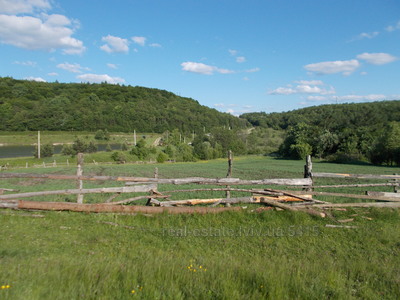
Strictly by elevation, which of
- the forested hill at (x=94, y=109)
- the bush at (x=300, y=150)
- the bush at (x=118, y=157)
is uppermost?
the forested hill at (x=94, y=109)

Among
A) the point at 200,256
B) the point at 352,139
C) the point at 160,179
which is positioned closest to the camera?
the point at 200,256

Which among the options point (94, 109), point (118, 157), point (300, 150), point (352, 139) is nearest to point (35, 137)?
point (94, 109)

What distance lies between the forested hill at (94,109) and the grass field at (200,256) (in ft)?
310

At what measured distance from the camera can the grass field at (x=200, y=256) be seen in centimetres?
269

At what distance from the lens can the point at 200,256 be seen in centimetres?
443

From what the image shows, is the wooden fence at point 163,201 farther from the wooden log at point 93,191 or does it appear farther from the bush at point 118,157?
the bush at point 118,157

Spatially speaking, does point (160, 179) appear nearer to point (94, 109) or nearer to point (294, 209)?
point (294, 209)

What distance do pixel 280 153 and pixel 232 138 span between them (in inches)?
975

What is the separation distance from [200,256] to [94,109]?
111 meters

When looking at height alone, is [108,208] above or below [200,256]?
above

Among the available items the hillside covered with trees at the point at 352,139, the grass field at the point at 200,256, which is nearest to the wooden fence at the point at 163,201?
the grass field at the point at 200,256

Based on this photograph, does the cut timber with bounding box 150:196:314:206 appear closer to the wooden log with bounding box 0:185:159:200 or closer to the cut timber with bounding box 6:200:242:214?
the cut timber with bounding box 6:200:242:214

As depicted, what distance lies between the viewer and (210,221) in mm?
6879

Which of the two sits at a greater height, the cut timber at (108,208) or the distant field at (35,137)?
the distant field at (35,137)
